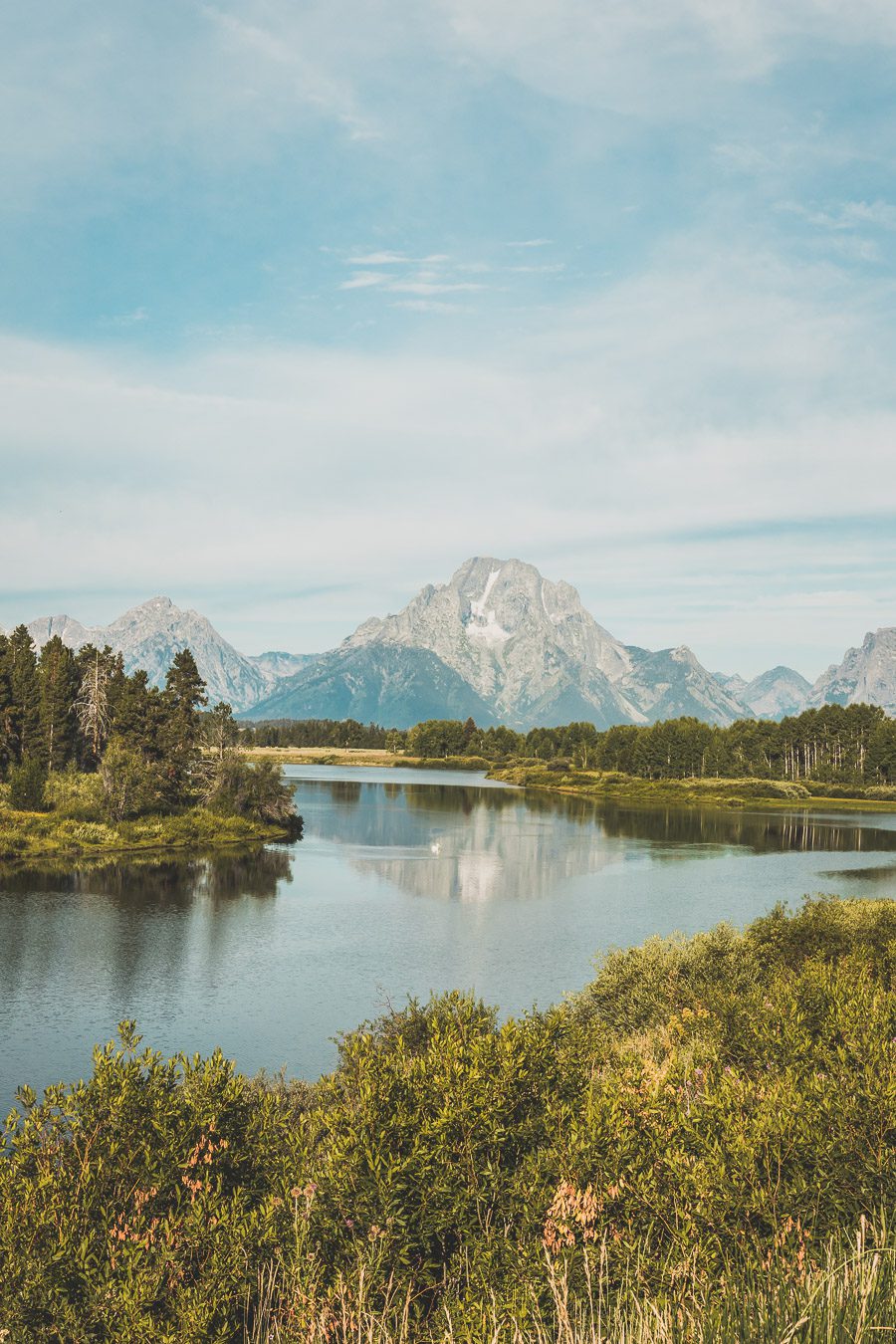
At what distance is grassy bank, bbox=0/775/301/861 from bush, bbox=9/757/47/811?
2.39 ft

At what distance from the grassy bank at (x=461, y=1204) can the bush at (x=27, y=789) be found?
76284mm

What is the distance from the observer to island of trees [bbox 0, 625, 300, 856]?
273 feet

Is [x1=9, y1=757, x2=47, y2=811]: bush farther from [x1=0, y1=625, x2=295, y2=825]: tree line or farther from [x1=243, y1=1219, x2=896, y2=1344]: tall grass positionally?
[x1=243, y1=1219, x2=896, y2=1344]: tall grass

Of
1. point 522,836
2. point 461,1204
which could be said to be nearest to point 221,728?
point 522,836

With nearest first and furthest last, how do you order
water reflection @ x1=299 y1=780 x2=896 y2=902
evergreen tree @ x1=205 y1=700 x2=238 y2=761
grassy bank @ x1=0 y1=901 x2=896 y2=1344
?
grassy bank @ x1=0 y1=901 x2=896 y2=1344 → water reflection @ x1=299 y1=780 x2=896 y2=902 → evergreen tree @ x1=205 y1=700 x2=238 y2=761

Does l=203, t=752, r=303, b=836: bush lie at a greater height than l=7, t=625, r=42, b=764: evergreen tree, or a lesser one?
lesser

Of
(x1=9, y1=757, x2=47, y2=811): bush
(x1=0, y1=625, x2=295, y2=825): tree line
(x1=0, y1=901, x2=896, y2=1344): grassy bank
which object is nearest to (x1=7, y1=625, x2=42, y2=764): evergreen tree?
(x1=0, y1=625, x2=295, y2=825): tree line

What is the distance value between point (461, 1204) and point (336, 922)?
4740 cm

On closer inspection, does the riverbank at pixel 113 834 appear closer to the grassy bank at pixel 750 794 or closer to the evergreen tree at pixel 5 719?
the evergreen tree at pixel 5 719

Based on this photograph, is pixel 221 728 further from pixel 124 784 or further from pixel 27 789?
pixel 27 789

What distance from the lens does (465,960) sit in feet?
159

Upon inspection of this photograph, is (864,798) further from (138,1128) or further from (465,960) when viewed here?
(138,1128)

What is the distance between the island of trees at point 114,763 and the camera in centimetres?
8325

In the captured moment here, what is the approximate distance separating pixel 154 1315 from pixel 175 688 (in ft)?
311
